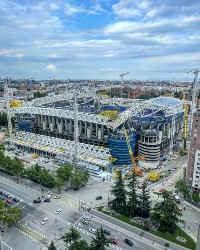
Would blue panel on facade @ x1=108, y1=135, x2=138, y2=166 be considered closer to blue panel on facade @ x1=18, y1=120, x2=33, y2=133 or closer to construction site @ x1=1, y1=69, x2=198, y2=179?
construction site @ x1=1, y1=69, x2=198, y2=179

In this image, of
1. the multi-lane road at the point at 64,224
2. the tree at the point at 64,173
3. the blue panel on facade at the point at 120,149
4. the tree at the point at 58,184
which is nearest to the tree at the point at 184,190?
the multi-lane road at the point at 64,224

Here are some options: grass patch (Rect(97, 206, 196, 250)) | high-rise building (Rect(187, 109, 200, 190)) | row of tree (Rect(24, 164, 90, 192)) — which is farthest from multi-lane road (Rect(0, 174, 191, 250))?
high-rise building (Rect(187, 109, 200, 190))

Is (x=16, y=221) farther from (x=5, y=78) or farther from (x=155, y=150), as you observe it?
(x=5, y=78)

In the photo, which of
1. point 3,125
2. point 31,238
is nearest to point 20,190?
point 31,238

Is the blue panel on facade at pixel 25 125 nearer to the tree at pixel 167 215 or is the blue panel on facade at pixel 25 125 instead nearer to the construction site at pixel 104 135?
the construction site at pixel 104 135

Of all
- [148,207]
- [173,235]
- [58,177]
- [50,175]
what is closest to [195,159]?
[148,207]

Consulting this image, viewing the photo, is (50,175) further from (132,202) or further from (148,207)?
(148,207)
